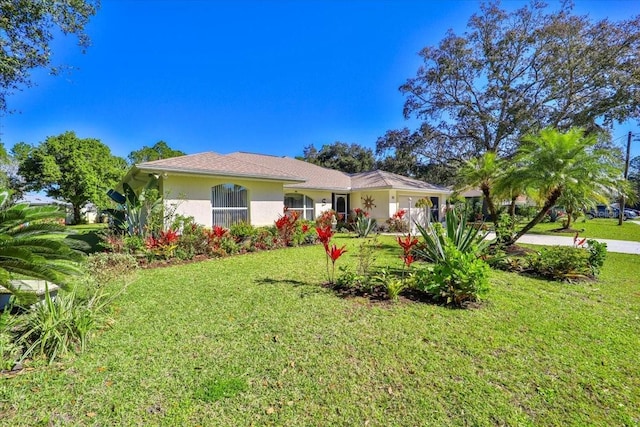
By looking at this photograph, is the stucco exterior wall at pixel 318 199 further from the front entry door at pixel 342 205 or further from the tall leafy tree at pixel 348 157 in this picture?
the tall leafy tree at pixel 348 157

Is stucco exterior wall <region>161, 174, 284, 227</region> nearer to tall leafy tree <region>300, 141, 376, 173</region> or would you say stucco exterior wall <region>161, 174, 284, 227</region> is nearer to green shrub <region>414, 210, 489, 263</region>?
green shrub <region>414, 210, 489, 263</region>

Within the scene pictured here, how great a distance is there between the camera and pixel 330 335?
4.34 m

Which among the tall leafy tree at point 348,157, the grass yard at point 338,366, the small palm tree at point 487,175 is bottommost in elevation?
the grass yard at point 338,366

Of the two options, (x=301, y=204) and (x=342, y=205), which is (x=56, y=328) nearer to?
(x=301, y=204)

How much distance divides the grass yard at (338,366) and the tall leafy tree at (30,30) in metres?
9.94

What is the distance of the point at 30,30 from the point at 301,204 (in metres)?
13.9

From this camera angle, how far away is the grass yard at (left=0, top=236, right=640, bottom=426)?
285 cm

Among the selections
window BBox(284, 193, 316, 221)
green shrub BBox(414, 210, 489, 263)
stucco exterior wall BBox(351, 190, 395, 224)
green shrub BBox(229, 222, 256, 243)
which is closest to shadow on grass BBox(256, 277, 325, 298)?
green shrub BBox(414, 210, 489, 263)

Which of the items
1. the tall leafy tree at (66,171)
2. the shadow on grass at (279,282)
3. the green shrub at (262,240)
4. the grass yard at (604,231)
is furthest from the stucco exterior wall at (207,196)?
the tall leafy tree at (66,171)

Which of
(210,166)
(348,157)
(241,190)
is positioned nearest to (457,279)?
(210,166)

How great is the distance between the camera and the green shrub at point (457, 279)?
5359 mm

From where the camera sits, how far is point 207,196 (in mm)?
12938

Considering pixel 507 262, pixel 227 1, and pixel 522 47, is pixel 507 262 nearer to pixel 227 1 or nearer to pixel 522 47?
pixel 227 1

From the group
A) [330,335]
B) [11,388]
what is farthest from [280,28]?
[11,388]
